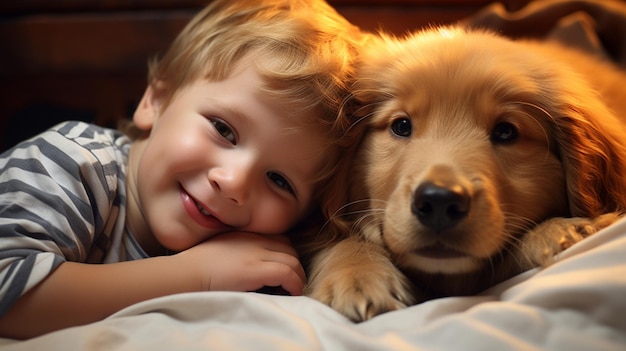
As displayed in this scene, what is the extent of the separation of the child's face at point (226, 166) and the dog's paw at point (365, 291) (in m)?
0.25

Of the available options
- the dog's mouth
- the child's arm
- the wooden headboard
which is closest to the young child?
the child's arm

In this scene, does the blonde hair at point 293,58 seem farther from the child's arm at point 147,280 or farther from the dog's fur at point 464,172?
the child's arm at point 147,280

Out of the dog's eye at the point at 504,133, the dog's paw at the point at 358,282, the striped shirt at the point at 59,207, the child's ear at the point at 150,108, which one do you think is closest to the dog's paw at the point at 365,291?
the dog's paw at the point at 358,282

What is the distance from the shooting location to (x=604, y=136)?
1324 millimetres

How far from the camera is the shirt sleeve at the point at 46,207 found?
107cm

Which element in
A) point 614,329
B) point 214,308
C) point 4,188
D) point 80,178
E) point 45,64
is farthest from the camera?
point 45,64

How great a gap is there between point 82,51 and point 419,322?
1844 millimetres

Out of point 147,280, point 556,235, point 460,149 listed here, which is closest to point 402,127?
point 460,149

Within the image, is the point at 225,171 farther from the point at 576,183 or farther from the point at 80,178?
the point at 576,183

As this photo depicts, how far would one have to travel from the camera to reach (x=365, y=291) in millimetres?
1137

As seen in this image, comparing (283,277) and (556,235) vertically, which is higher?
(556,235)

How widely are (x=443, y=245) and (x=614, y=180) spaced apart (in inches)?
18.5

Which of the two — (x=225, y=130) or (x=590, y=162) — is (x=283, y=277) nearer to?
(x=225, y=130)

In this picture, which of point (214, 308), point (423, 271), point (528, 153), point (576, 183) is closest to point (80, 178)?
point (214, 308)
